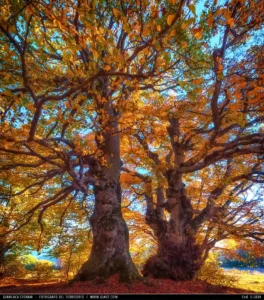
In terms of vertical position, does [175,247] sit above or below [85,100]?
below

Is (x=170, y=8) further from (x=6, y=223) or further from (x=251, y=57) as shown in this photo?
(x=6, y=223)

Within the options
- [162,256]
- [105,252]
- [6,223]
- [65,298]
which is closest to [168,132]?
[162,256]

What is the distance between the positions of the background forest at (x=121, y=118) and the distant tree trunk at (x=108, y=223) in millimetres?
32

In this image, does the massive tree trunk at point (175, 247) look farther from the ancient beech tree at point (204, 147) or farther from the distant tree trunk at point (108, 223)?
the distant tree trunk at point (108, 223)

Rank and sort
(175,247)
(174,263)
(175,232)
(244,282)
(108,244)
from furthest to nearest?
(244,282)
(175,232)
(175,247)
(174,263)
(108,244)

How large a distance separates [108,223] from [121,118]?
367 cm

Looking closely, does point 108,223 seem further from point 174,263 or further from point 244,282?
point 244,282

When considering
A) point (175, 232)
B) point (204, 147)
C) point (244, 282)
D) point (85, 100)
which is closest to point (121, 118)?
point (85, 100)

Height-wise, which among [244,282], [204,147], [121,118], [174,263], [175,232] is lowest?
[244,282]

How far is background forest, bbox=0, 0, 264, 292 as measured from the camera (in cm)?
372

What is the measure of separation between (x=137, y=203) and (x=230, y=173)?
6434mm

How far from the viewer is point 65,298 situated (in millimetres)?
4465

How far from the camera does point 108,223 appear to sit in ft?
21.5

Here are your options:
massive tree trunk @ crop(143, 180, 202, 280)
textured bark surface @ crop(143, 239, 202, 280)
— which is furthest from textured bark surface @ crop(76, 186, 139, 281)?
→ massive tree trunk @ crop(143, 180, 202, 280)
